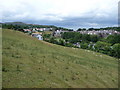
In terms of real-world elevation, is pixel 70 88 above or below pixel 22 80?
below

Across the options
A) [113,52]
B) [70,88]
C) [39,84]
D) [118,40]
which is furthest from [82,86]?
[118,40]

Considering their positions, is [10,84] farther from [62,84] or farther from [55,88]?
[62,84]

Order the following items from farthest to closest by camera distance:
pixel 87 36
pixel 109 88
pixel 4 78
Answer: pixel 87 36 → pixel 109 88 → pixel 4 78

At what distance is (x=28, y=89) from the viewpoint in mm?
9750

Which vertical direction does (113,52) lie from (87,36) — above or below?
below

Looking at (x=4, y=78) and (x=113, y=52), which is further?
(x=113, y=52)

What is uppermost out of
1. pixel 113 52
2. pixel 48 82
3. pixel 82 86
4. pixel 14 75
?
pixel 14 75

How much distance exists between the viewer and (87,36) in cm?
16788

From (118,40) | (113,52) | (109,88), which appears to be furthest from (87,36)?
(109,88)

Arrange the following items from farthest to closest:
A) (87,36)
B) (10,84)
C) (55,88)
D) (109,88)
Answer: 1. (87,36)
2. (109,88)
3. (55,88)
4. (10,84)

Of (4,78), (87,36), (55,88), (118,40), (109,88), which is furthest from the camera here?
(87,36)

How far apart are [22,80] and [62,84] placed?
3606 mm

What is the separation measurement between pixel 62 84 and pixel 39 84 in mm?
2341

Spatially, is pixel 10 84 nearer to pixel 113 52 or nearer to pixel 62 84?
pixel 62 84
